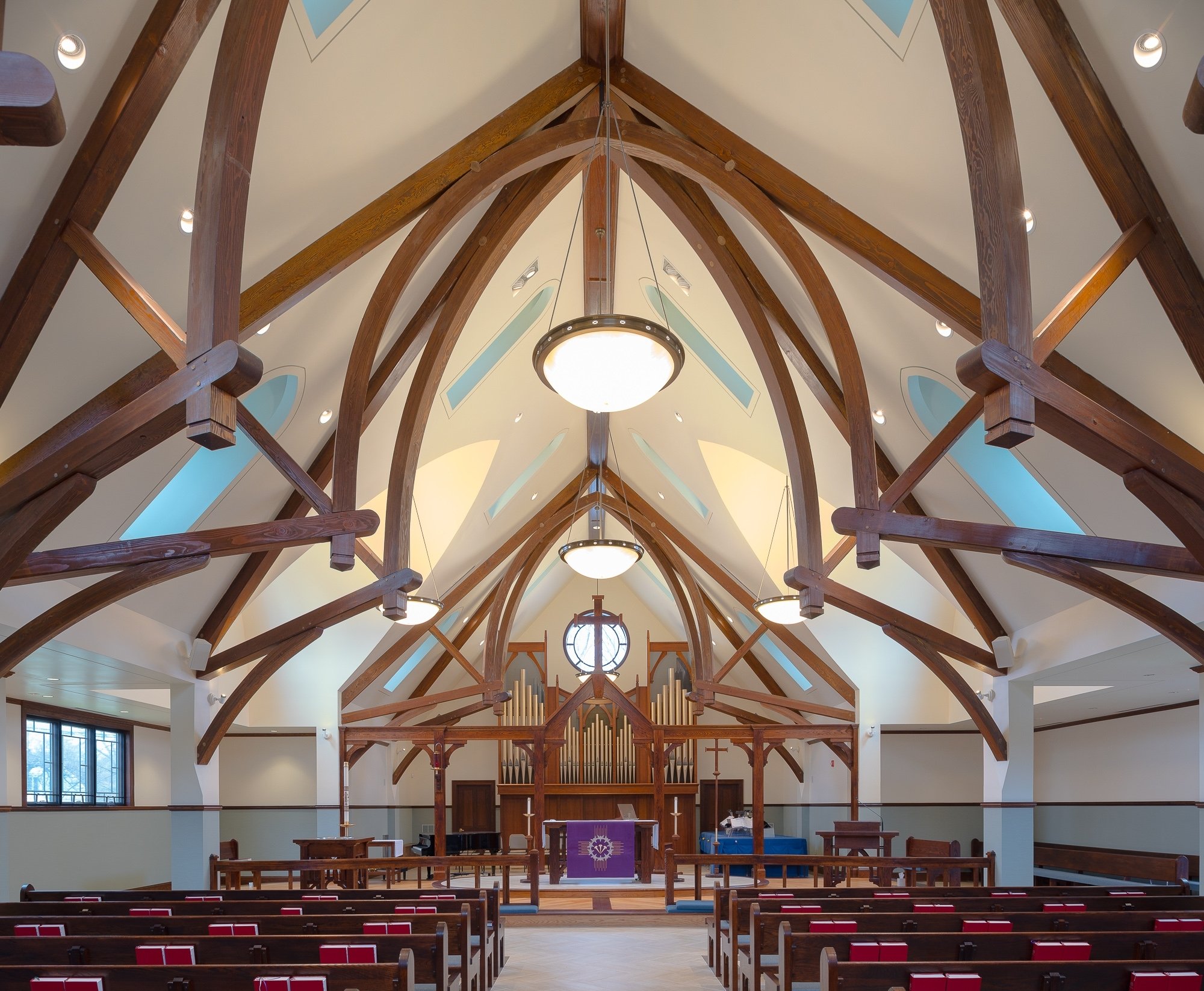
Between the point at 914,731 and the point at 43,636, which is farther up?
the point at 43,636

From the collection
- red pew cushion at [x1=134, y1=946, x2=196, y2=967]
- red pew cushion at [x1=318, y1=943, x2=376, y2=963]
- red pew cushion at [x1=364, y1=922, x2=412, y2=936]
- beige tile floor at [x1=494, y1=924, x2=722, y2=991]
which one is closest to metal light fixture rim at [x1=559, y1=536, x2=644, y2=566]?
beige tile floor at [x1=494, y1=924, x2=722, y2=991]

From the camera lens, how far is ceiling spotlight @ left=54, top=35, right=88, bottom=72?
19.0 feet

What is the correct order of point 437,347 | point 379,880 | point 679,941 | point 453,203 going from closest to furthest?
point 453,203 → point 437,347 → point 679,941 → point 379,880

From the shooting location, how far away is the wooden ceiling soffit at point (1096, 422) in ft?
19.7

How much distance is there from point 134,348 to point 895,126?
19.1 ft

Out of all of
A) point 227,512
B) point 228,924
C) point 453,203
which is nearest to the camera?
point 228,924

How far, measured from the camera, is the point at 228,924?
6871 millimetres

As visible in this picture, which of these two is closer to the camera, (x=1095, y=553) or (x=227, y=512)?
(x=1095, y=553)

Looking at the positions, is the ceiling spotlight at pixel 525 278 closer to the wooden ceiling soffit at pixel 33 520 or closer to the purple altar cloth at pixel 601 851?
the wooden ceiling soffit at pixel 33 520

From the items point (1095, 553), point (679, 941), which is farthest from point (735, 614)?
point (1095, 553)

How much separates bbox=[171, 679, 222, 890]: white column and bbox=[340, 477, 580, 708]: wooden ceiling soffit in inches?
168

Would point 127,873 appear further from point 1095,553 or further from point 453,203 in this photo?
point 1095,553

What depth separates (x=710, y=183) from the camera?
9125 mm

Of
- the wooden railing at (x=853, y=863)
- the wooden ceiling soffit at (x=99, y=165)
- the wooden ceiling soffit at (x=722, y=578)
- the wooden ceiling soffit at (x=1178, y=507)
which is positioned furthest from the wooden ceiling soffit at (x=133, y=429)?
the wooden ceiling soffit at (x=722, y=578)
